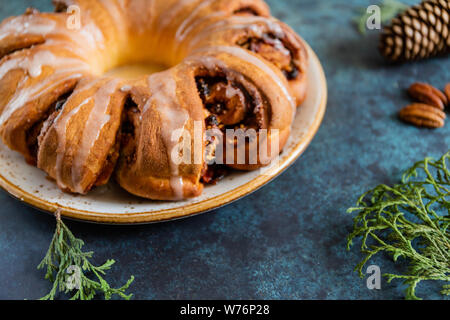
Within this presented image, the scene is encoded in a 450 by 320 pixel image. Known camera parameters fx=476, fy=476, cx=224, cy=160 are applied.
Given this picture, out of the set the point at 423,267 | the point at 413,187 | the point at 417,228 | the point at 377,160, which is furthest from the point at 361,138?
the point at 423,267

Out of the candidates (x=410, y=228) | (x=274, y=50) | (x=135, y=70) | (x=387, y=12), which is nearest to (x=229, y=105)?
(x=274, y=50)

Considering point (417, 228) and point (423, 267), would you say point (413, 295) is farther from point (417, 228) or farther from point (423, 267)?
point (417, 228)

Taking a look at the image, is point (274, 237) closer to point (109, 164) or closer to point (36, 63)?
point (109, 164)

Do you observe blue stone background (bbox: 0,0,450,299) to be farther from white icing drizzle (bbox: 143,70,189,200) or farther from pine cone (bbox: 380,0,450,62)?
pine cone (bbox: 380,0,450,62)

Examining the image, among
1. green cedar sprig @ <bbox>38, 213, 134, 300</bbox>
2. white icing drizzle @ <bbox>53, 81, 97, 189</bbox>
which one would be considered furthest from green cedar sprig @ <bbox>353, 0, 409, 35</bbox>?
green cedar sprig @ <bbox>38, 213, 134, 300</bbox>

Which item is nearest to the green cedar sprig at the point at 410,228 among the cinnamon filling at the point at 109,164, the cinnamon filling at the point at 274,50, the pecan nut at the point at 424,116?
the pecan nut at the point at 424,116
